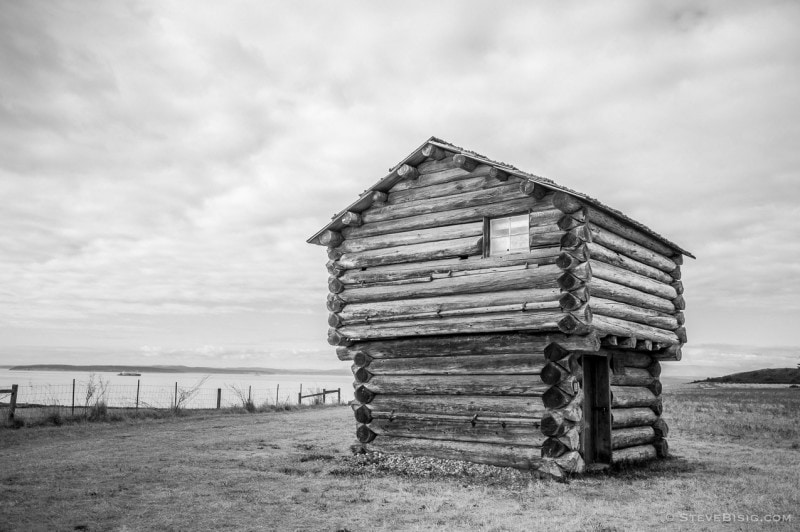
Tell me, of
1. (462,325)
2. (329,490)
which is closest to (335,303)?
(462,325)

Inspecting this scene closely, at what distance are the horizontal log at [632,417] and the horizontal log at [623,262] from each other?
3.29 m

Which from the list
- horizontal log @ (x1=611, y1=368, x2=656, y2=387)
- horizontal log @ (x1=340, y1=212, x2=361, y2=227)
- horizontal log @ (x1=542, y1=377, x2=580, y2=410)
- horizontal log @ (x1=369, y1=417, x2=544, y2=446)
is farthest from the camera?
horizontal log @ (x1=340, y1=212, x2=361, y2=227)

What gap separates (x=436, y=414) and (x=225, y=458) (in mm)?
5069

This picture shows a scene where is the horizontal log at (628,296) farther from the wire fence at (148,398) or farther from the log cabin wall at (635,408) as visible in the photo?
the wire fence at (148,398)

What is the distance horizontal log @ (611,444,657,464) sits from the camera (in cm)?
1499

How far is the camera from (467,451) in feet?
45.3

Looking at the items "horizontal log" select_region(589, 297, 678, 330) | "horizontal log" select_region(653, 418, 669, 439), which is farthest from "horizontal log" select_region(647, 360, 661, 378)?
"horizontal log" select_region(653, 418, 669, 439)

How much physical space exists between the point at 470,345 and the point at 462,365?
1.56ft

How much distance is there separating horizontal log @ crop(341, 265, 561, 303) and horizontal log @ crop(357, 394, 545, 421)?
2268mm

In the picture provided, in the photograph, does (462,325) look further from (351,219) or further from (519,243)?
(351,219)

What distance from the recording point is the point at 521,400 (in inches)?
522

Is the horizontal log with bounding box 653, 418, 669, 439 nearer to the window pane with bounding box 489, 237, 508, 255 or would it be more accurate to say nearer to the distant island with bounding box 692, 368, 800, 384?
the window pane with bounding box 489, 237, 508, 255

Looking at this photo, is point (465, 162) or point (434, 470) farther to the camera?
point (465, 162)

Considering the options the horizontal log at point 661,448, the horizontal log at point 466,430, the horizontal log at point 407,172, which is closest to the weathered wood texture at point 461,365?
the horizontal log at point 466,430
